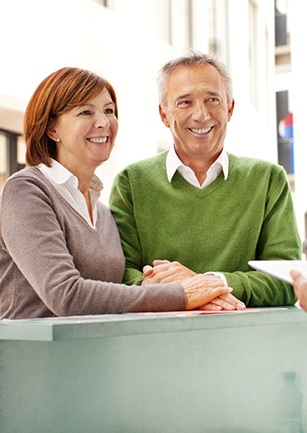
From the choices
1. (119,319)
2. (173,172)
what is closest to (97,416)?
(119,319)

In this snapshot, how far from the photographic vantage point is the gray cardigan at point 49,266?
82.9 inches

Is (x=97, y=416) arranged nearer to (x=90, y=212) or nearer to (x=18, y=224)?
(x=18, y=224)

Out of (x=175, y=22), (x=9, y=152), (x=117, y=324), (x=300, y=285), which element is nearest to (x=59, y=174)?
(x=117, y=324)

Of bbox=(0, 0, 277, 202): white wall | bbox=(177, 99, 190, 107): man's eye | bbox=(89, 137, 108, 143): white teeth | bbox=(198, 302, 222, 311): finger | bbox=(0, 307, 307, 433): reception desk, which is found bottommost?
bbox=(0, 307, 307, 433): reception desk

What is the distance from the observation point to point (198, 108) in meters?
2.73

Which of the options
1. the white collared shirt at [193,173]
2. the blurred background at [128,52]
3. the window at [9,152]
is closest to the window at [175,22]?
the blurred background at [128,52]

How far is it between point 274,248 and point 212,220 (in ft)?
0.68

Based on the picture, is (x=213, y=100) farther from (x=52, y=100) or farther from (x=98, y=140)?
(x=52, y=100)

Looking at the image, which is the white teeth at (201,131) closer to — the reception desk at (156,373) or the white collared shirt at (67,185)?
the white collared shirt at (67,185)

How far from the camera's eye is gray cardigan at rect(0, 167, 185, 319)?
2.11m

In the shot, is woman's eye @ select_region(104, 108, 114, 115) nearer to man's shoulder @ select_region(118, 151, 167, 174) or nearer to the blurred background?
man's shoulder @ select_region(118, 151, 167, 174)

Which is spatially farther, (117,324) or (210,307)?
(210,307)

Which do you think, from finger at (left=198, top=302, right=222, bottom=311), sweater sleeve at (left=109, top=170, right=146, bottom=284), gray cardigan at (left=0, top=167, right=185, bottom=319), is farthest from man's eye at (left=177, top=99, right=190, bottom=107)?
finger at (left=198, top=302, right=222, bottom=311)

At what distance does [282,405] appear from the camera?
2273 mm
